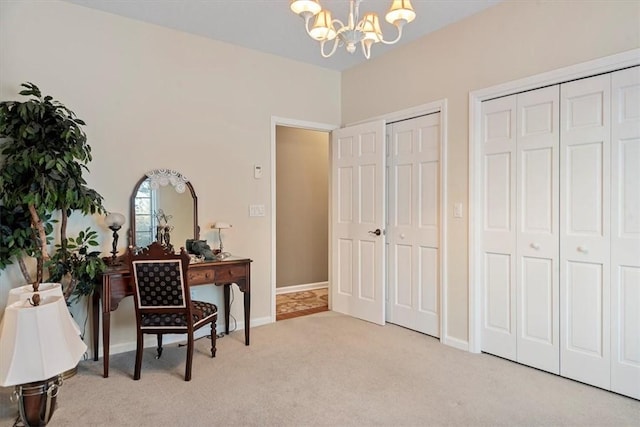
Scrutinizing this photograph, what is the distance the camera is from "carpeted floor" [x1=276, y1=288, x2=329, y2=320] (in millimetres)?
4379

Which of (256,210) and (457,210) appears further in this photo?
(256,210)

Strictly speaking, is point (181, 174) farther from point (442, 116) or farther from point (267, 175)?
point (442, 116)

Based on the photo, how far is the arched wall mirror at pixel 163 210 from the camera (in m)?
3.23

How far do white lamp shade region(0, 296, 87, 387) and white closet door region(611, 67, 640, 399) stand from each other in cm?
303

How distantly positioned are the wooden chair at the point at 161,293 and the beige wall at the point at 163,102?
2.21 feet

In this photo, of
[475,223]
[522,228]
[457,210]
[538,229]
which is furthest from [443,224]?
[538,229]

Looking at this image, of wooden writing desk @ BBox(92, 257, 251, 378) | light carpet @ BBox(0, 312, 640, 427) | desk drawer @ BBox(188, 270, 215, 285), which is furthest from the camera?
desk drawer @ BBox(188, 270, 215, 285)

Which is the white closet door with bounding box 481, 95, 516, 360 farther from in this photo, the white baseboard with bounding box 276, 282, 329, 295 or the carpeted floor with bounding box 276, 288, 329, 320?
the white baseboard with bounding box 276, 282, 329, 295

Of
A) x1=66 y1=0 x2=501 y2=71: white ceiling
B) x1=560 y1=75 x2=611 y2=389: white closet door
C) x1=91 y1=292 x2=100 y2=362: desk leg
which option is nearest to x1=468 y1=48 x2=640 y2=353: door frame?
x1=560 y1=75 x2=611 y2=389: white closet door

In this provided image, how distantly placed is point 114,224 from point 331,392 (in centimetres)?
205

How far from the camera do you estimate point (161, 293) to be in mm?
2635

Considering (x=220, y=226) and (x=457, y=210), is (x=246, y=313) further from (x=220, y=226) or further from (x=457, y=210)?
(x=457, y=210)

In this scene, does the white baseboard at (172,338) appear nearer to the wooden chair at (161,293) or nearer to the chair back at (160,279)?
the wooden chair at (161,293)

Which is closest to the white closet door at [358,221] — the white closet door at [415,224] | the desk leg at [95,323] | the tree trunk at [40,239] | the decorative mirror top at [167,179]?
the white closet door at [415,224]
